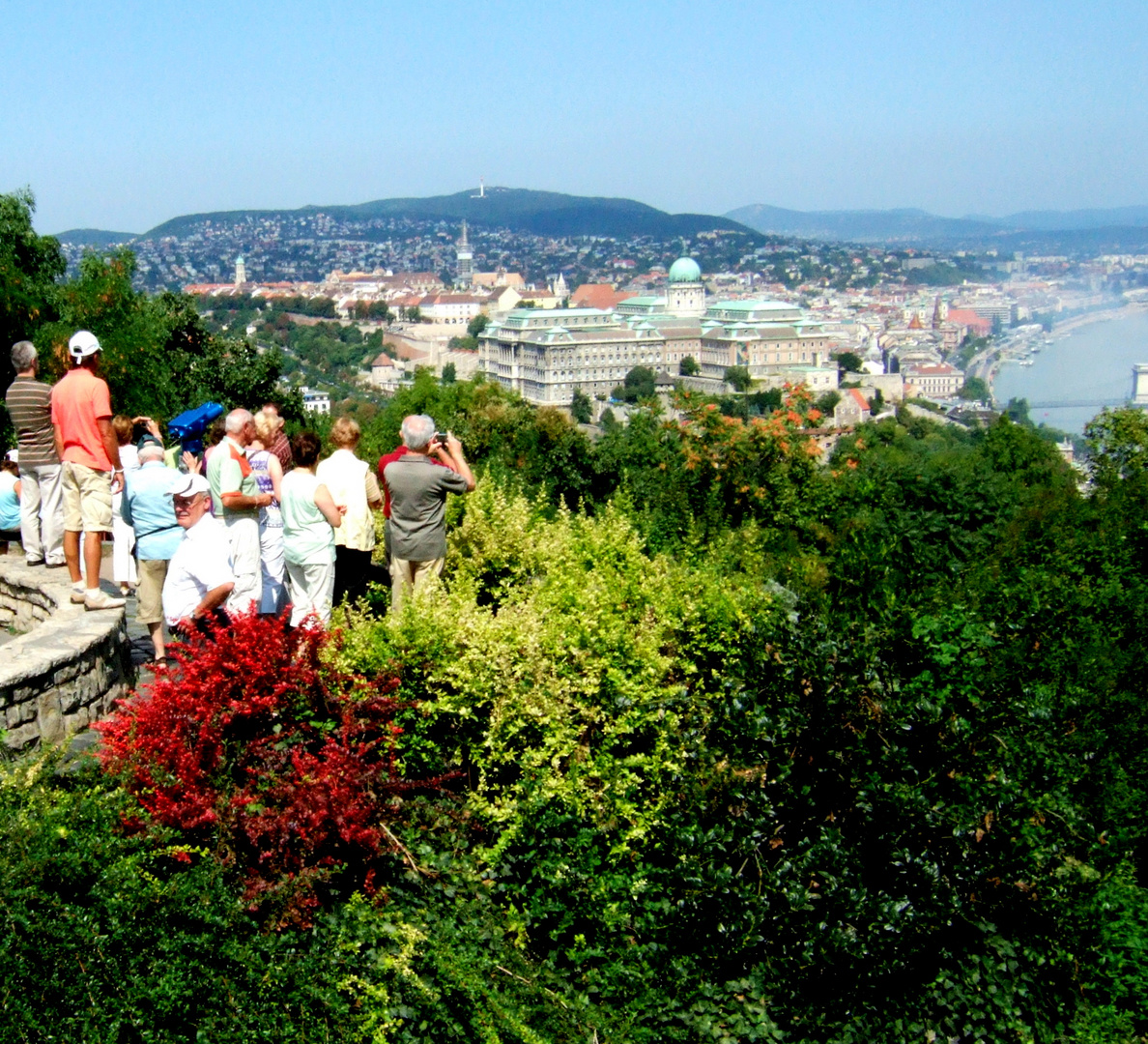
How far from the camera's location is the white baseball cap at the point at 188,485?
4770 millimetres

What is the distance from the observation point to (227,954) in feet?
10.6

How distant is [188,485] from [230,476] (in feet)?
0.99

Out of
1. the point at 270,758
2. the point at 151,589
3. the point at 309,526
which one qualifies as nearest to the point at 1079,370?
the point at 309,526

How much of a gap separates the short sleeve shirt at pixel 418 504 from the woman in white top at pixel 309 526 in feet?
0.92

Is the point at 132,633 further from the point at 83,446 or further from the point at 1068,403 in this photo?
the point at 1068,403

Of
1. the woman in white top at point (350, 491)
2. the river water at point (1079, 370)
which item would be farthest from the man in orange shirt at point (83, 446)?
the river water at point (1079, 370)

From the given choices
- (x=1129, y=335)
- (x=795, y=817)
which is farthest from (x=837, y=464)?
(x=1129, y=335)

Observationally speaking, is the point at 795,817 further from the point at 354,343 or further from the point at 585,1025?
the point at 354,343

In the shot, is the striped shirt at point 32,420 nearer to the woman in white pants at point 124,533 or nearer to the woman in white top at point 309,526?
the woman in white pants at point 124,533

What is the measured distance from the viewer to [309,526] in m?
5.34

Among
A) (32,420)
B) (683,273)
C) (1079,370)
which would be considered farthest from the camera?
(683,273)

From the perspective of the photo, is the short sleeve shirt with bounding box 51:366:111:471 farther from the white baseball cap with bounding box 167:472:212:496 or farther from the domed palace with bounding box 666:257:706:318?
the domed palace with bounding box 666:257:706:318

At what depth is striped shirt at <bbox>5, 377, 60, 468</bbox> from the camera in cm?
581

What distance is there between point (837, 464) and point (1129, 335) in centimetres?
13463
